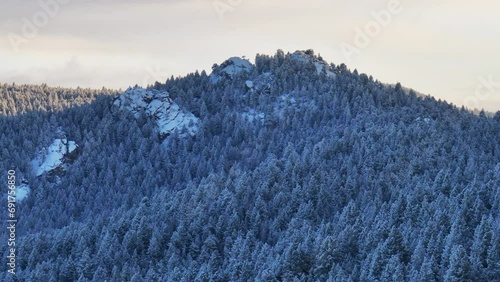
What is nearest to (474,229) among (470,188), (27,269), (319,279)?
(470,188)

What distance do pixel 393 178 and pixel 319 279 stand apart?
192 feet

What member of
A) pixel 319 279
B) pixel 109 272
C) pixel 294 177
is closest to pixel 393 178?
pixel 294 177

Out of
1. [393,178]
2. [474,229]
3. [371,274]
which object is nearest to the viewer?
[371,274]

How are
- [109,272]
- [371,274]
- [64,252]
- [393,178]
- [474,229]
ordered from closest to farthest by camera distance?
1. [371,274]
2. [474,229]
3. [109,272]
4. [64,252]
5. [393,178]

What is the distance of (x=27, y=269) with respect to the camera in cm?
16712

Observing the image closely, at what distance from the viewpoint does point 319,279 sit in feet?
472

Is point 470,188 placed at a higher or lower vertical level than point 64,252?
higher

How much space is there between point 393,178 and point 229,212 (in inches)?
1675

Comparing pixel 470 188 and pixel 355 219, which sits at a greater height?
pixel 470 188

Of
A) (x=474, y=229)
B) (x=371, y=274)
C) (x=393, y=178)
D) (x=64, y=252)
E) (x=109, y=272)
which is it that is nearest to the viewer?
(x=371, y=274)

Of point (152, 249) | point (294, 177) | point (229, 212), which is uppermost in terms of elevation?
point (294, 177)

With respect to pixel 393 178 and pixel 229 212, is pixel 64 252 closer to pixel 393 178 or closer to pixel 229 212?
pixel 229 212

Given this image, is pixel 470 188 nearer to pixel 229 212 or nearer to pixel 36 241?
pixel 229 212

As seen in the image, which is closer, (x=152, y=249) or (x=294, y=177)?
(x=152, y=249)
